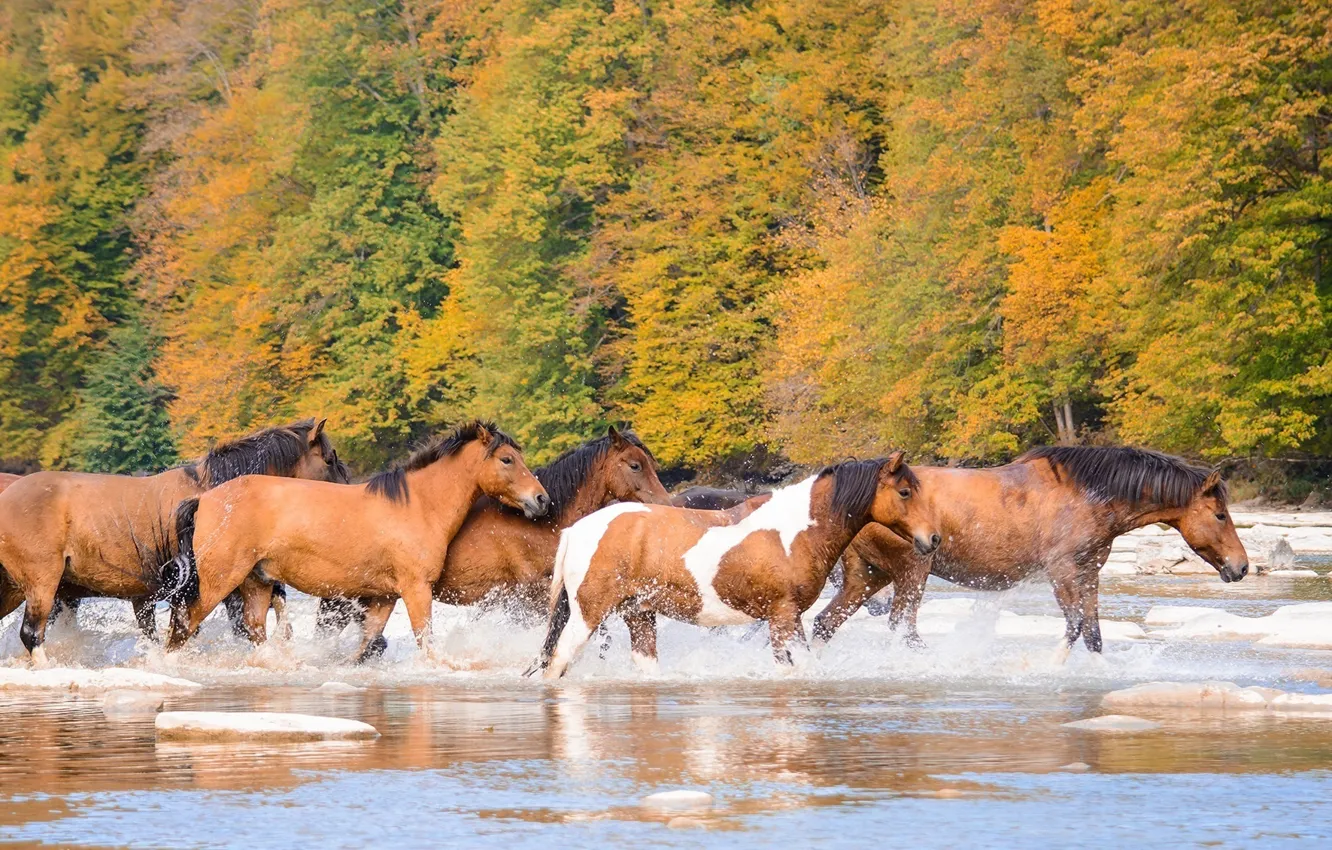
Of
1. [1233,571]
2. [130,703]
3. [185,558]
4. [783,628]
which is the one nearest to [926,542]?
[783,628]

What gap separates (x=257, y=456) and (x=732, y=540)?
16.2 feet

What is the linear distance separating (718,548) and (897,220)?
117 feet

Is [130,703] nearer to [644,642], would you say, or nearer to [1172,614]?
[644,642]

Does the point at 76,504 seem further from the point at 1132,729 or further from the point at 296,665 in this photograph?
the point at 1132,729

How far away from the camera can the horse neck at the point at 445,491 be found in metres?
15.4

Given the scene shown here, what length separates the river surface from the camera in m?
8.47

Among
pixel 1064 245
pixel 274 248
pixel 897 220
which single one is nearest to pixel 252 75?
pixel 274 248

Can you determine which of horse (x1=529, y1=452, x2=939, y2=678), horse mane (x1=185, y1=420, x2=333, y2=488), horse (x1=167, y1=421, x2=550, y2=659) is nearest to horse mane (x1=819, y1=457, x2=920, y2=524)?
horse (x1=529, y1=452, x2=939, y2=678)

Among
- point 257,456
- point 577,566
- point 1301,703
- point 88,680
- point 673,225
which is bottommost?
point 1301,703

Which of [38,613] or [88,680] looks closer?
[88,680]

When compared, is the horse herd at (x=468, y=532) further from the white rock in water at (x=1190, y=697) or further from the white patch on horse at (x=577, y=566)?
the white rock in water at (x=1190, y=697)

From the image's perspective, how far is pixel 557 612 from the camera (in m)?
14.3

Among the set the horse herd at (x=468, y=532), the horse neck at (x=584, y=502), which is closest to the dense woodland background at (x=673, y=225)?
the horse herd at (x=468, y=532)

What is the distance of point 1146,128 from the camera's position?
3844 cm
